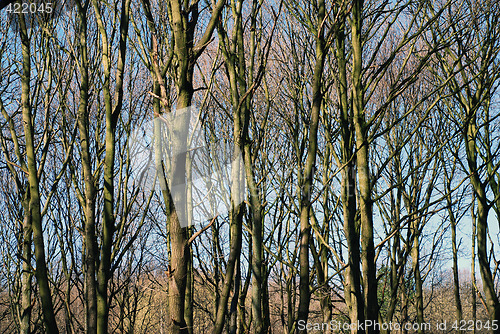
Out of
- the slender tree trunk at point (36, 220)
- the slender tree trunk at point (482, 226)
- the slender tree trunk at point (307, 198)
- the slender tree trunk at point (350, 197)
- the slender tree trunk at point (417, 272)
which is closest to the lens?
the slender tree trunk at point (36, 220)

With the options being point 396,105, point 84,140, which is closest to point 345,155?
point 84,140

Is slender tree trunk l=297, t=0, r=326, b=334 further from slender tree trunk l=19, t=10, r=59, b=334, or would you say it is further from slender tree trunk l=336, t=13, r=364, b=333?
slender tree trunk l=19, t=10, r=59, b=334

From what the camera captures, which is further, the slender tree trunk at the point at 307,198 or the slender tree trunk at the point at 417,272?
the slender tree trunk at the point at 417,272

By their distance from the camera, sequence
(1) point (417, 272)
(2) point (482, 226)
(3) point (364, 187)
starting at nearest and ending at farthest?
(3) point (364, 187)
(2) point (482, 226)
(1) point (417, 272)

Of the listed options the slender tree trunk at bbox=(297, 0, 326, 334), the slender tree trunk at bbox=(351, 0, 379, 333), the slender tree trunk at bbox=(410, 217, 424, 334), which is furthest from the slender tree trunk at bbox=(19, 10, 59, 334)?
the slender tree trunk at bbox=(410, 217, 424, 334)

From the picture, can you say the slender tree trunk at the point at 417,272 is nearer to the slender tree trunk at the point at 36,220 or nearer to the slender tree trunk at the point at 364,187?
the slender tree trunk at the point at 364,187

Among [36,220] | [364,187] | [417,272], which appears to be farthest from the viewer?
[417,272]

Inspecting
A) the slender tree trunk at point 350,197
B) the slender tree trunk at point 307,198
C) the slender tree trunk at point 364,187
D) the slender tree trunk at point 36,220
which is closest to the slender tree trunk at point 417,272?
the slender tree trunk at point 350,197

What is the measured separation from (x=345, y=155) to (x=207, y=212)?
3419mm

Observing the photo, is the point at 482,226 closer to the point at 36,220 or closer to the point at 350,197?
the point at 350,197

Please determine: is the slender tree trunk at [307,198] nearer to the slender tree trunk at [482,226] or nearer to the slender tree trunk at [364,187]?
the slender tree trunk at [364,187]

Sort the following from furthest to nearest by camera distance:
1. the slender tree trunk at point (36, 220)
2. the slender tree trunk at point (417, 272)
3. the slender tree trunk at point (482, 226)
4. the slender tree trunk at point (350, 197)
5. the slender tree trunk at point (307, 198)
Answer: the slender tree trunk at point (417, 272)
the slender tree trunk at point (482, 226)
the slender tree trunk at point (350, 197)
the slender tree trunk at point (307, 198)
the slender tree trunk at point (36, 220)

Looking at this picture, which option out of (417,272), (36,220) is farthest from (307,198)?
(417,272)

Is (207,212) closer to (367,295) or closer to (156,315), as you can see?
(367,295)
